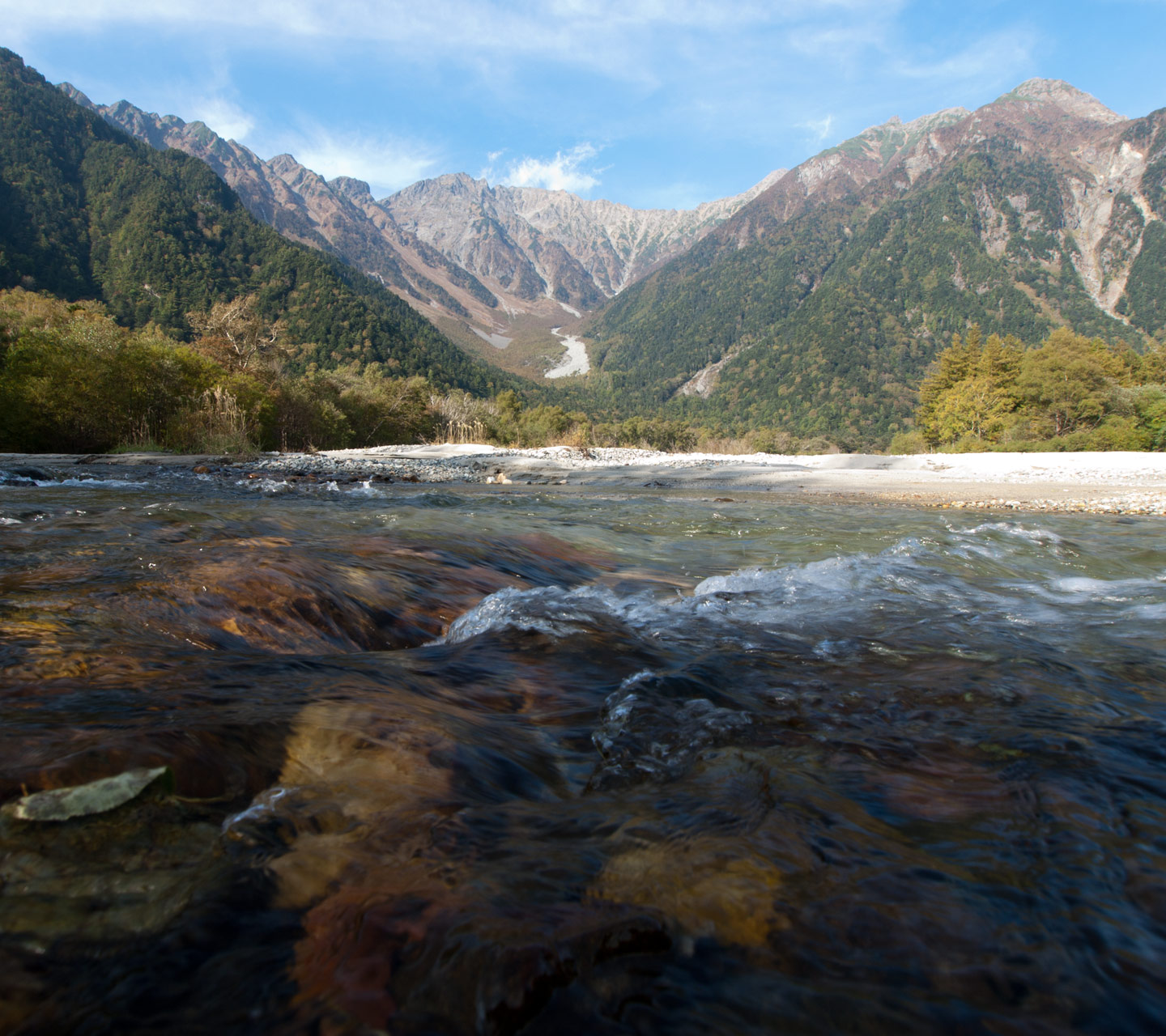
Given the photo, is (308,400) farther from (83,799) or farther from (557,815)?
(557,815)

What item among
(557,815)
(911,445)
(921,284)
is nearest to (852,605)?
(557,815)

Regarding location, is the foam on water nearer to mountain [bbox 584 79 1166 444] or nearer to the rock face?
mountain [bbox 584 79 1166 444]

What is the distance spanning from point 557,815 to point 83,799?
3.95 feet

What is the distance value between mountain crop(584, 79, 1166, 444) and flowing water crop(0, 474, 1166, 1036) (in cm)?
10744

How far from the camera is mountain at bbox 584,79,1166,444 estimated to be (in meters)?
123

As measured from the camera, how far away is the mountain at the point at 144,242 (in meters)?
80.2

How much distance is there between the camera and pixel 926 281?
448 ft

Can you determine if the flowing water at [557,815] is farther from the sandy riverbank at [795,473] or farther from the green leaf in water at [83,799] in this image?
the sandy riverbank at [795,473]

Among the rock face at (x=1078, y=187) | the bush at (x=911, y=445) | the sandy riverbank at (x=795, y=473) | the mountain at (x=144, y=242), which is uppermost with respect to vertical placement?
the rock face at (x=1078, y=187)

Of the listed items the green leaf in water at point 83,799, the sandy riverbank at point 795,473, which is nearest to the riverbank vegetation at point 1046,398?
the sandy riverbank at point 795,473

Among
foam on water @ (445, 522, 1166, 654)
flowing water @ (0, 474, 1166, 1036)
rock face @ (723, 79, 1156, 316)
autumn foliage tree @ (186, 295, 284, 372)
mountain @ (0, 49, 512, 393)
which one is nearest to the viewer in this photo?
flowing water @ (0, 474, 1166, 1036)

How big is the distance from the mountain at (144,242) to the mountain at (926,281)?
72.7m

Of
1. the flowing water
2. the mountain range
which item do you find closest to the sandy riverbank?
the flowing water

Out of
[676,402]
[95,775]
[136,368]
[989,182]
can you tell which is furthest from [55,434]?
[989,182]
